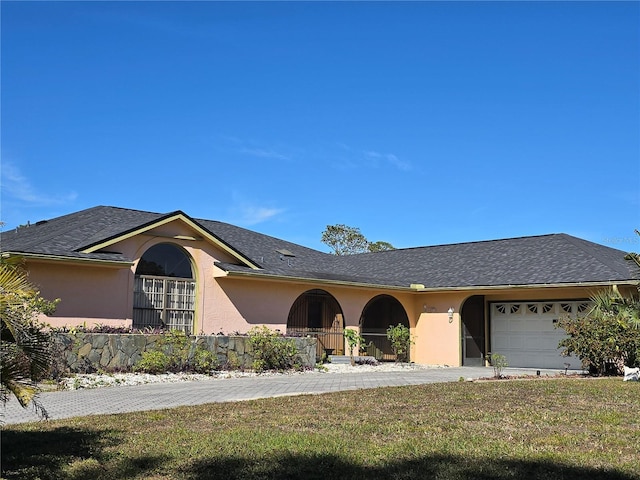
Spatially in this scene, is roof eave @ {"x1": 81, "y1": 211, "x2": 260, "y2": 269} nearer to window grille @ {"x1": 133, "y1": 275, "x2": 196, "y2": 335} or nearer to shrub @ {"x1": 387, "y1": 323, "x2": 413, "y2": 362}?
window grille @ {"x1": 133, "y1": 275, "x2": 196, "y2": 335}

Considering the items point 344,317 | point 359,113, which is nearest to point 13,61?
point 359,113

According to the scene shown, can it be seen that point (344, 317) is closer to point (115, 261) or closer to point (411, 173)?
point (411, 173)

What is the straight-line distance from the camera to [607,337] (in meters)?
16.6

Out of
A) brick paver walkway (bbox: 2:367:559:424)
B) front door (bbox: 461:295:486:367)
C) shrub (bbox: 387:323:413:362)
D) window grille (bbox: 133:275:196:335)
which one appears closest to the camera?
brick paver walkway (bbox: 2:367:559:424)

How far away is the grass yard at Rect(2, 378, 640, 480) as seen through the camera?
5.80 meters

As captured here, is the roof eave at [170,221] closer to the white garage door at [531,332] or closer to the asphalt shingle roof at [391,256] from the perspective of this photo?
the asphalt shingle roof at [391,256]

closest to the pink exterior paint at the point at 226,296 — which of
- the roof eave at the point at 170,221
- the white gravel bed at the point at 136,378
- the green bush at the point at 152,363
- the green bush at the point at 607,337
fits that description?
the roof eave at the point at 170,221

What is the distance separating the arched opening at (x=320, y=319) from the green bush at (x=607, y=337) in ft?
29.0

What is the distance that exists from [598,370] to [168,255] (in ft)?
43.2

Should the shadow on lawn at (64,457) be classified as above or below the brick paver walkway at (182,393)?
above

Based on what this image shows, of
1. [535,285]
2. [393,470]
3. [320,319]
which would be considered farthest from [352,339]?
[393,470]

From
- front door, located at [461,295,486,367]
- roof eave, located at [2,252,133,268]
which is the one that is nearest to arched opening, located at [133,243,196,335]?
roof eave, located at [2,252,133,268]

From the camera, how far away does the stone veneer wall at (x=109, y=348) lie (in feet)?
48.2

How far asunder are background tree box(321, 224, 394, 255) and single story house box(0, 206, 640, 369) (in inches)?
1124
